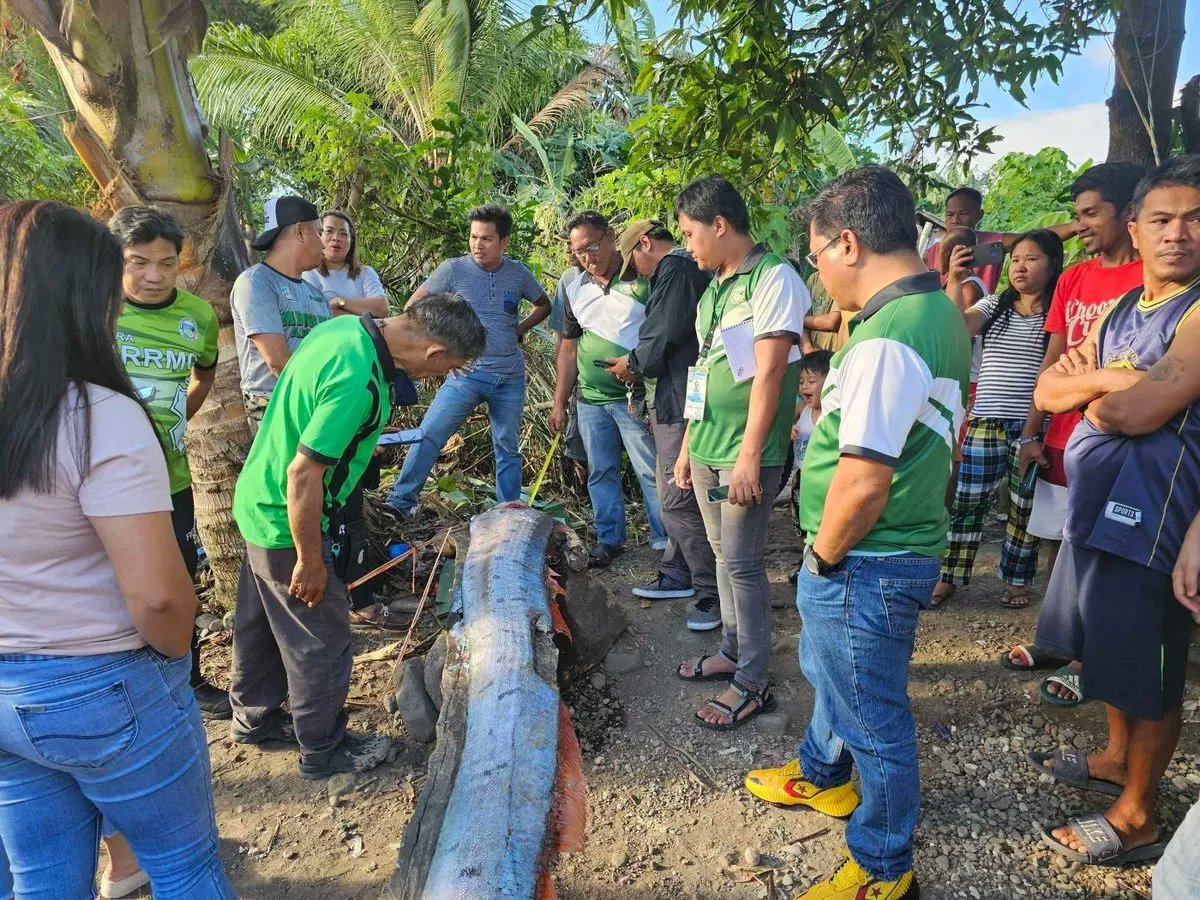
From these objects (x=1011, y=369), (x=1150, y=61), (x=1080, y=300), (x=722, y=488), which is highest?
(x=1150, y=61)

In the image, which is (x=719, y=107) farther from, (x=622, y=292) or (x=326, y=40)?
(x=326, y=40)

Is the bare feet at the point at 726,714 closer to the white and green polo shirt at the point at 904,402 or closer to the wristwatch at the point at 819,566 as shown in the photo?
the wristwatch at the point at 819,566

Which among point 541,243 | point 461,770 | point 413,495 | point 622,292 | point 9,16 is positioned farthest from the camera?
point 541,243

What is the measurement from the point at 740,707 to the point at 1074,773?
118cm

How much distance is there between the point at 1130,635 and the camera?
216cm

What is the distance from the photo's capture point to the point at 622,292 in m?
4.36

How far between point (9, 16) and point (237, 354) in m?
1.66

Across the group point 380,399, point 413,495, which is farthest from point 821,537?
point 413,495

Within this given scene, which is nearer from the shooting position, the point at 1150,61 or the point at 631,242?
the point at 1150,61

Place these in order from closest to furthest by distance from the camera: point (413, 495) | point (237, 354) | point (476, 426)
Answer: point (237, 354)
point (413, 495)
point (476, 426)

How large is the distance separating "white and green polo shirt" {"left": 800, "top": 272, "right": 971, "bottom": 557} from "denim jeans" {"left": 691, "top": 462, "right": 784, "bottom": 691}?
0.88 meters

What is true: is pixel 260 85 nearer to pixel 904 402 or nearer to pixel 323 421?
pixel 323 421

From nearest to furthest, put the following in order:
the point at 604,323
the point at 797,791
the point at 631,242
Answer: the point at 797,791 < the point at 631,242 < the point at 604,323

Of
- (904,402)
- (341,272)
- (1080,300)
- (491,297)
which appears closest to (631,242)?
(491,297)
